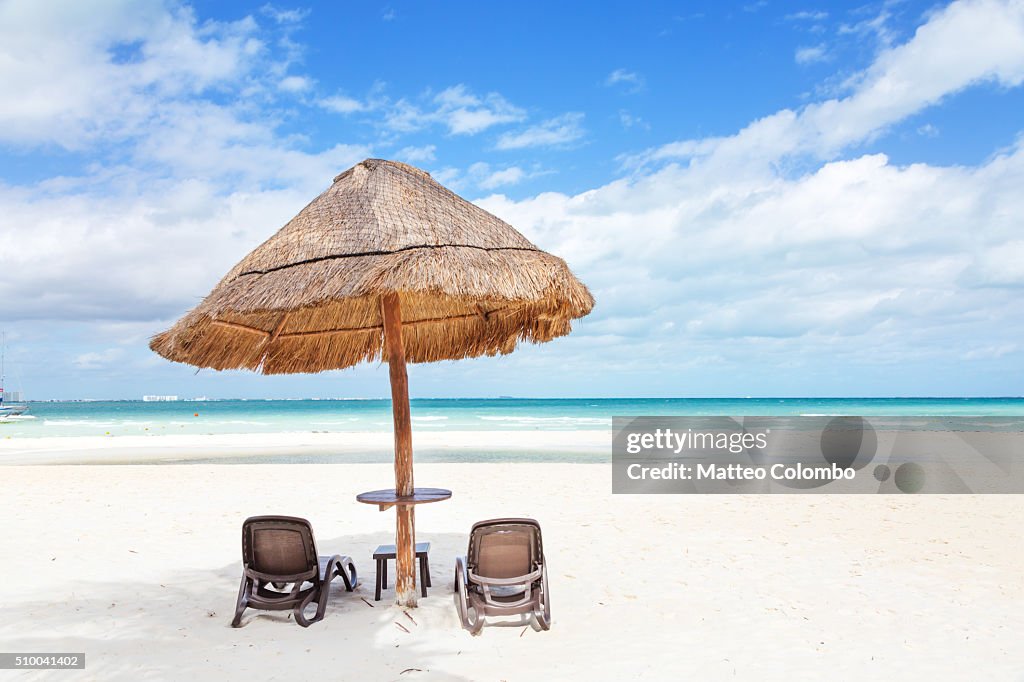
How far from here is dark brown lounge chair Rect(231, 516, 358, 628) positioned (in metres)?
4.39

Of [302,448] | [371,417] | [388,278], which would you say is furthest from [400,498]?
[371,417]

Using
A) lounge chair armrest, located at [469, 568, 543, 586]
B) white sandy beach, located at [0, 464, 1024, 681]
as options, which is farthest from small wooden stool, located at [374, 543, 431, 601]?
lounge chair armrest, located at [469, 568, 543, 586]

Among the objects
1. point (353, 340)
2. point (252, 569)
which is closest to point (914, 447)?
point (353, 340)

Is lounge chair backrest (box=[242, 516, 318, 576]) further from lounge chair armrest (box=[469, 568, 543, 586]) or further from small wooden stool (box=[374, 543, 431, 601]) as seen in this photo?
lounge chair armrest (box=[469, 568, 543, 586])

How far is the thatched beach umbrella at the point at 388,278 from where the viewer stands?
13.1 feet

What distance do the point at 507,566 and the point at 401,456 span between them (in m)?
0.97

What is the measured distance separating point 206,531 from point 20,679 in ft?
13.5

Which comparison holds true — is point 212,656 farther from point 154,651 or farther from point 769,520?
point 769,520

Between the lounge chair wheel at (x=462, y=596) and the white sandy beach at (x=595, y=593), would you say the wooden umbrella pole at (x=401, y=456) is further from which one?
the lounge chair wheel at (x=462, y=596)

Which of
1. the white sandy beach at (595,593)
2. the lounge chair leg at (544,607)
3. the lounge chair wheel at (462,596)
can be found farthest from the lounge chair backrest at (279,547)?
the lounge chair leg at (544,607)

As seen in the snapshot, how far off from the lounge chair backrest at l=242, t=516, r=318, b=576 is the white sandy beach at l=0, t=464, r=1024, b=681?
0.35 metres

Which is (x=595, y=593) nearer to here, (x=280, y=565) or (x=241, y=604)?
(x=280, y=565)

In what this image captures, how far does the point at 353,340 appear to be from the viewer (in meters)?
6.11

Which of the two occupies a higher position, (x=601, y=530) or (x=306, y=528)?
(x=306, y=528)
